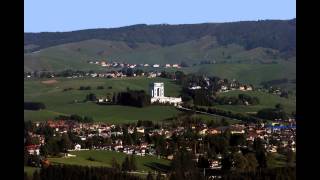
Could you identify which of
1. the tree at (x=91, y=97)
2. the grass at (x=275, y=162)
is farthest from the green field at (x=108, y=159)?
the tree at (x=91, y=97)

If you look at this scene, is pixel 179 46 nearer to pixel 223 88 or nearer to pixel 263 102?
pixel 223 88

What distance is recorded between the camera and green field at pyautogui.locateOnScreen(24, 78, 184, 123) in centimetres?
2589

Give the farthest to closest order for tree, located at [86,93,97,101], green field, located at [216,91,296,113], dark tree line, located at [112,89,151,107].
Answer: tree, located at [86,93,97,101] < green field, located at [216,91,296,113] < dark tree line, located at [112,89,151,107]

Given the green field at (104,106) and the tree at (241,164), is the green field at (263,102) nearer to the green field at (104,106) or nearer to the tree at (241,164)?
the green field at (104,106)

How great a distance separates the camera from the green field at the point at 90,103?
84.9ft

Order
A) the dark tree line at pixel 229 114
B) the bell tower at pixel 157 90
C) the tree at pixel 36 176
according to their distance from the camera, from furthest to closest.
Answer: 1. the bell tower at pixel 157 90
2. the dark tree line at pixel 229 114
3. the tree at pixel 36 176

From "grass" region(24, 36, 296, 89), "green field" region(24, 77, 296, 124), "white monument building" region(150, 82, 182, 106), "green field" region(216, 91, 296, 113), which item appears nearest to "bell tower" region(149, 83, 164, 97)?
"white monument building" region(150, 82, 182, 106)

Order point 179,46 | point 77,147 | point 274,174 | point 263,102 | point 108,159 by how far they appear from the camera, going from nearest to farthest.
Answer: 1. point 274,174
2. point 108,159
3. point 77,147
4. point 263,102
5. point 179,46

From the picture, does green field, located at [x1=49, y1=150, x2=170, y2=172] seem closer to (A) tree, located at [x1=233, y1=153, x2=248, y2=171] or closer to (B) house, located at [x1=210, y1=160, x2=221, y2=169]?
(B) house, located at [x1=210, y1=160, x2=221, y2=169]

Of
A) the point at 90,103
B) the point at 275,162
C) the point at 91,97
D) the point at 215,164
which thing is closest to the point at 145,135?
the point at 215,164

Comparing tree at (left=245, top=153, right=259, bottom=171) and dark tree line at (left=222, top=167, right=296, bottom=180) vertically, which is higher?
dark tree line at (left=222, top=167, right=296, bottom=180)

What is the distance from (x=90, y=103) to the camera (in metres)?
30.3
